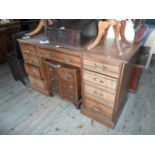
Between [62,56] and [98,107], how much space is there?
2.20 ft

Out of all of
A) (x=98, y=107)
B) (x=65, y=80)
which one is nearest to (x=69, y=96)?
(x=65, y=80)

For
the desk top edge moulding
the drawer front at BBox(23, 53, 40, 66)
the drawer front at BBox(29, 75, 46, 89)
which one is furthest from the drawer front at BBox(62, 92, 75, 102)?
the drawer front at BBox(23, 53, 40, 66)

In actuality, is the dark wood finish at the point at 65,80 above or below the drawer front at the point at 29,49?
below

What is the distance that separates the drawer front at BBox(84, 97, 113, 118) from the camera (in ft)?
4.77

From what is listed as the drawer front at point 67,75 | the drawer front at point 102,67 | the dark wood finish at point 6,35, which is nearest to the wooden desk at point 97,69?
the drawer front at point 102,67

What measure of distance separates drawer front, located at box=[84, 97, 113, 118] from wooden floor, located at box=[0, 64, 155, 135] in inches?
Answer: 7.2

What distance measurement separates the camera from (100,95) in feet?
4.57

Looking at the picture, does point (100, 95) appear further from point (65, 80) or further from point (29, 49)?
point (29, 49)

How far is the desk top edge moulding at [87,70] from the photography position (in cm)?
119

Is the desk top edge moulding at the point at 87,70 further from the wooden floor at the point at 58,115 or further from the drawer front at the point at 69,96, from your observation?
the wooden floor at the point at 58,115

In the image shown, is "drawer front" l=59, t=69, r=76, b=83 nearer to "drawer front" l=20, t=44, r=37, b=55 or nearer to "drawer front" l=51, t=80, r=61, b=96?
"drawer front" l=51, t=80, r=61, b=96

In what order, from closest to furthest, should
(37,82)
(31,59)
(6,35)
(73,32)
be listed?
(73,32), (31,59), (37,82), (6,35)
